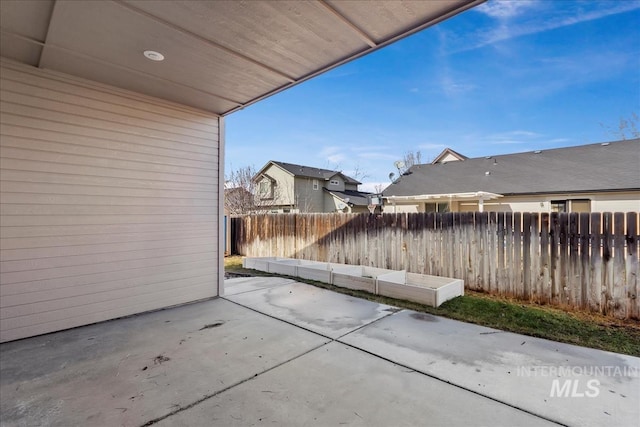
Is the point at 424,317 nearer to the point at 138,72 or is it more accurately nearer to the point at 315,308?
the point at 315,308

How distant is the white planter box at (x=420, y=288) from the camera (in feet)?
13.4

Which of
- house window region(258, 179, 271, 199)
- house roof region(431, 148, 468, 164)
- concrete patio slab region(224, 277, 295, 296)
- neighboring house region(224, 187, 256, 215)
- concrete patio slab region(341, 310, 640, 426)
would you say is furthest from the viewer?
house window region(258, 179, 271, 199)

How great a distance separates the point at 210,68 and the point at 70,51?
129 centimetres

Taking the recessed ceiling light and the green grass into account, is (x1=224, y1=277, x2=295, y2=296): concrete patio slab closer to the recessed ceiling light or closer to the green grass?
the green grass

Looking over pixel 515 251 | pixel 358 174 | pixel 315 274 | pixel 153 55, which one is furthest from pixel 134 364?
pixel 358 174

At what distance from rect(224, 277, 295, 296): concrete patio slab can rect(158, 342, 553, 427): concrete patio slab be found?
2.93m

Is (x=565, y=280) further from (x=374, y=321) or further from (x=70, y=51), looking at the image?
(x=70, y=51)

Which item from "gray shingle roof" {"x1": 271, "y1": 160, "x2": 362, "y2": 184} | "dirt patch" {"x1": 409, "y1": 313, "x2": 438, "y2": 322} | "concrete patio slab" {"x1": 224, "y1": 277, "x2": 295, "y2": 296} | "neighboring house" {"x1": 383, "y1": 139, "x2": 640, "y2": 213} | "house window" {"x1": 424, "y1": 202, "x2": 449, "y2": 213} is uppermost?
"gray shingle roof" {"x1": 271, "y1": 160, "x2": 362, "y2": 184}

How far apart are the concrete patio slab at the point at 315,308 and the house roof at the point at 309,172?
1518 centimetres

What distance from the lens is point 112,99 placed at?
360 cm

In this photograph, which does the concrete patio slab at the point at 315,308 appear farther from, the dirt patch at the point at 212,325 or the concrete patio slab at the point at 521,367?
the dirt patch at the point at 212,325

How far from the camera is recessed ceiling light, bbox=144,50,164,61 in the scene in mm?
2736

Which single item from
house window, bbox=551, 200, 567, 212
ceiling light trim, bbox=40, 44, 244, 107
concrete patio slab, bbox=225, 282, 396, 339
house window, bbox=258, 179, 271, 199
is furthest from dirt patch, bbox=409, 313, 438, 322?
house window, bbox=258, 179, 271, 199

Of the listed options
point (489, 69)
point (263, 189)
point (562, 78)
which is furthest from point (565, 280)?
point (263, 189)
